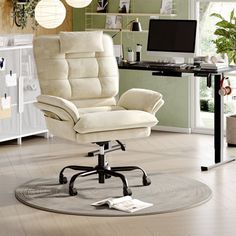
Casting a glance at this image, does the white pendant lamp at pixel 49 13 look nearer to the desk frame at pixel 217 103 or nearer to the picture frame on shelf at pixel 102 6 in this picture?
the picture frame on shelf at pixel 102 6

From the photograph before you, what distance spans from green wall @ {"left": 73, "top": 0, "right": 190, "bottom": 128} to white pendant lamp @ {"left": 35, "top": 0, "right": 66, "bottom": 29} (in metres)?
1.14

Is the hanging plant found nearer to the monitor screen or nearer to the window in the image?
the monitor screen

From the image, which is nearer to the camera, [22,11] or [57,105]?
[57,105]

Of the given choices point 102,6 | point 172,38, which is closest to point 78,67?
point 172,38

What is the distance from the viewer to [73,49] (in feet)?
19.4

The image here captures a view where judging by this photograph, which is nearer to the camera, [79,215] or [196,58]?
[79,215]

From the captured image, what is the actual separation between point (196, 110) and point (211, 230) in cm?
349

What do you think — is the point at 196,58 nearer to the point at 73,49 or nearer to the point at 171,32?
the point at 171,32

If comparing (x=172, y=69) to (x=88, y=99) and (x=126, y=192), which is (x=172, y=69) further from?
(x=126, y=192)

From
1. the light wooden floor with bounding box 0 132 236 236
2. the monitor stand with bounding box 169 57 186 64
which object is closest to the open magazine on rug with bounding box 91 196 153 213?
the light wooden floor with bounding box 0 132 236 236

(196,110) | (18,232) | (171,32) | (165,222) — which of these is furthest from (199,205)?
(196,110)

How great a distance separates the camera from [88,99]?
605 cm

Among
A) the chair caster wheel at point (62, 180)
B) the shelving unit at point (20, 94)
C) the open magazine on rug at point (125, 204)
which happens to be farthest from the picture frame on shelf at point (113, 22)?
the open magazine on rug at point (125, 204)

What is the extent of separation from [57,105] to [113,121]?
43 centimetres
